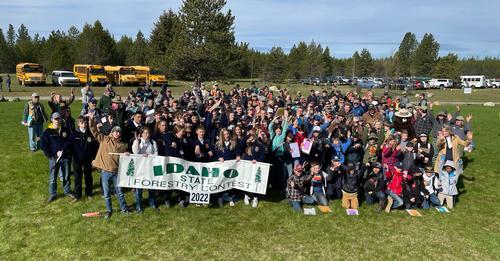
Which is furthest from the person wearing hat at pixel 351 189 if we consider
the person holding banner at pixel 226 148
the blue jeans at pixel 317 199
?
the person holding banner at pixel 226 148

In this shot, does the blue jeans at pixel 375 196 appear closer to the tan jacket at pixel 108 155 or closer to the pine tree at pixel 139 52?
the tan jacket at pixel 108 155

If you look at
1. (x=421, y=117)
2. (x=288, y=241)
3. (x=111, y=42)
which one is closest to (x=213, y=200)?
(x=288, y=241)

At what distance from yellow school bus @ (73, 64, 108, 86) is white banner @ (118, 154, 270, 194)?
3616 centimetres

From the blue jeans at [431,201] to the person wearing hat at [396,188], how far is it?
0.74 meters

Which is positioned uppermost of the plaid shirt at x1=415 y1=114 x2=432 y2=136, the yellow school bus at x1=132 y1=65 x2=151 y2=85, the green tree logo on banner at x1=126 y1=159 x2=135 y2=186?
the yellow school bus at x1=132 y1=65 x2=151 y2=85

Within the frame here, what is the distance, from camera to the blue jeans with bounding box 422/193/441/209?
31.6ft

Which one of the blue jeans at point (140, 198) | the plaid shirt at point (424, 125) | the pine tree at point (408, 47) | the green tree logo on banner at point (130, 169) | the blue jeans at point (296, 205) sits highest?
the pine tree at point (408, 47)

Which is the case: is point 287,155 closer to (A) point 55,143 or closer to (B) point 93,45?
(A) point 55,143

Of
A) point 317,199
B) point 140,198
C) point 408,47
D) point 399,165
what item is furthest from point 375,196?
point 408,47

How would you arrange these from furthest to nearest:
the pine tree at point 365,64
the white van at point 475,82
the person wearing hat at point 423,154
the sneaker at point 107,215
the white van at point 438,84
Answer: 1. the pine tree at point 365,64
2. the white van at point 475,82
3. the white van at point 438,84
4. the person wearing hat at point 423,154
5. the sneaker at point 107,215

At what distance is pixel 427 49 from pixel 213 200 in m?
85.0

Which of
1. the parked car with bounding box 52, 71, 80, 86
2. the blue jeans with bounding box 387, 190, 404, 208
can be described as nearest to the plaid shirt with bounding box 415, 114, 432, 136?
the blue jeans with bounding box 387, 190, 404, 208

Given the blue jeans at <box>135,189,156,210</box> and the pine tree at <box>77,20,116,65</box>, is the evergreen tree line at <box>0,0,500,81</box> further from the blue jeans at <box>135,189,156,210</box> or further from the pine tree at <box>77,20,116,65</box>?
the blue jeans at <box>135,189,156,210</box>

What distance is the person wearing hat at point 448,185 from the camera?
32.0 feet
